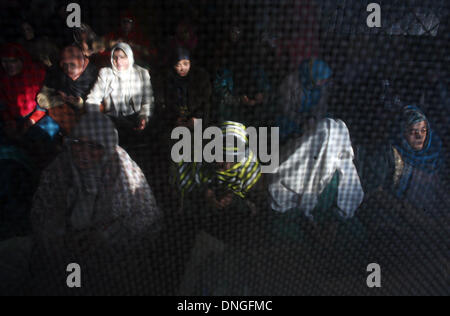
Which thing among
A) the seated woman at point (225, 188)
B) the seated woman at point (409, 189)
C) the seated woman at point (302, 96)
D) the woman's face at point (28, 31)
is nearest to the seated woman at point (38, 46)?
the woman's face at point (28, 31)

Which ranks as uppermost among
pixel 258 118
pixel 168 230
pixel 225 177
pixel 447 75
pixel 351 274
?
pixel 447 75

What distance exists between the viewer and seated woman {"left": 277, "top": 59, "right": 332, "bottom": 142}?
766mm

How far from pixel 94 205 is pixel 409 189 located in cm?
85

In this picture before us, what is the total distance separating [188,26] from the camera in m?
0.70

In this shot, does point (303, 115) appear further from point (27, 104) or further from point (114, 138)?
point (27, 104)

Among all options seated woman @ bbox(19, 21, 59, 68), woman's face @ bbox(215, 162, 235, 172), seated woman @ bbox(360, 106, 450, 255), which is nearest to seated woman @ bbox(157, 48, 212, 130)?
woman's face @ bbox(215, 162, 235, 172)

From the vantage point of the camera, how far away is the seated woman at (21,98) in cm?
66

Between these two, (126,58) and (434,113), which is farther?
(434,113)

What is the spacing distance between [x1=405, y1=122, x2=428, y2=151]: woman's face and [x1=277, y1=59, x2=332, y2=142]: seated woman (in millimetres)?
248

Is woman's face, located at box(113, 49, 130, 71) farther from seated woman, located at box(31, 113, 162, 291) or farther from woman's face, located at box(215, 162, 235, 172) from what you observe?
woman's face, located at box(215, 162, 235, 172)

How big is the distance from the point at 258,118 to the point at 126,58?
0.34 m

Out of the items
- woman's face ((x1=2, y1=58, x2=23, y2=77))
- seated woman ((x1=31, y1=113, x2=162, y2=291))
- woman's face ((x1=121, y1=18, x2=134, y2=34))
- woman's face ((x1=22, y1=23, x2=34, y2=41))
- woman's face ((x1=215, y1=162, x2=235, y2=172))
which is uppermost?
woman's face ((x1=121, y1=18, x2=134, y2=34))

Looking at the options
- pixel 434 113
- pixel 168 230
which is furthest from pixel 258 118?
pixel 434 113

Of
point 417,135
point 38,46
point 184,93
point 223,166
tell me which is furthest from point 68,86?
point 417,135
